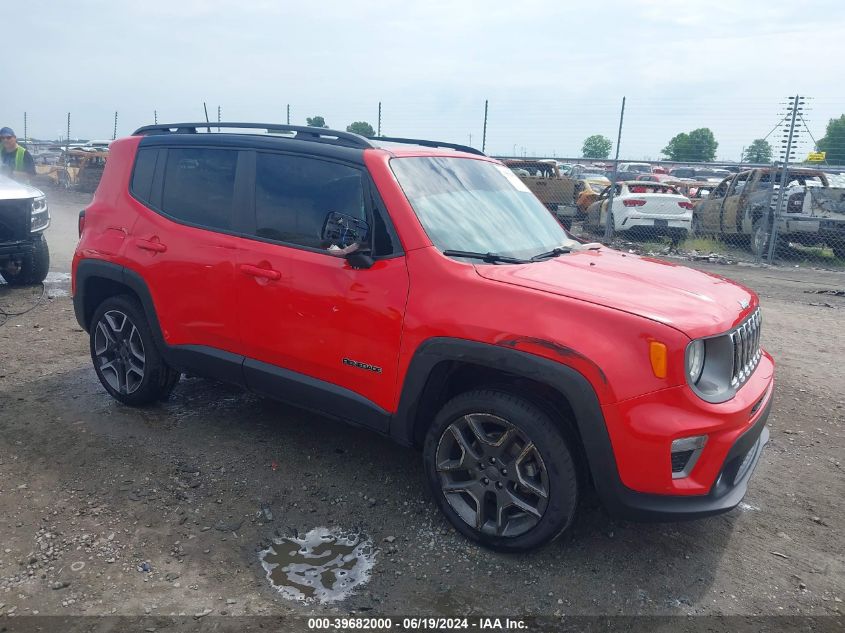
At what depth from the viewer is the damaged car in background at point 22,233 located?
7402 mm

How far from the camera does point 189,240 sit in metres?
4.02

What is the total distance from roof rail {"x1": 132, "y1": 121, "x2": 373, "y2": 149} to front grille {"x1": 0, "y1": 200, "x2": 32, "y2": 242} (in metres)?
3.78

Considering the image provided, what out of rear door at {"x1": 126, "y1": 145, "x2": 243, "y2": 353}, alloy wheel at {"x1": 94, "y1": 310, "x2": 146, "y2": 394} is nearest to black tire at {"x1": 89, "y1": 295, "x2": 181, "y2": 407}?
alloy wheel at {"x1": 94, "y1": 310, "x2": 146, "y2": 394}

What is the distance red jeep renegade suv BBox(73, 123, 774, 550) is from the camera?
2.73m

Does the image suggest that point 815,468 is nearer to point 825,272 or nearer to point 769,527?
point 769,527

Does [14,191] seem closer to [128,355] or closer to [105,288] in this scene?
[105,288]

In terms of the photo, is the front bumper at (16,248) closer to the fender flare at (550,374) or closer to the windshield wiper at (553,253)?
the fender flare at (550,374)

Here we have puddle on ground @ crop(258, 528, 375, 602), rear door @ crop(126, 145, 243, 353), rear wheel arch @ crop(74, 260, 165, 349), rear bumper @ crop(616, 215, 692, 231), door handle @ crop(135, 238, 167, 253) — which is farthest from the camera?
rear bumper @ crop(616, 215, 692, 231)

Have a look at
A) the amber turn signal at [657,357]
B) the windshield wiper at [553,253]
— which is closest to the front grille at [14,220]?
the windshield wiper at [553,253]

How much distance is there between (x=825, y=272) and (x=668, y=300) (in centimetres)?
1002

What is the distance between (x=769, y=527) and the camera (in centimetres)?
340

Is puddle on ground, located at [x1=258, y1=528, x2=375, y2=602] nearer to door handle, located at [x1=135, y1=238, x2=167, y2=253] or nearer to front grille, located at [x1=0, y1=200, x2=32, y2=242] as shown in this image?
door handle, located at [x1=135, y1=238, x2=167, y2=253]

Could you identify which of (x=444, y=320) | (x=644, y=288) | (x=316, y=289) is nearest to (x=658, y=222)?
(x=644, y=288)

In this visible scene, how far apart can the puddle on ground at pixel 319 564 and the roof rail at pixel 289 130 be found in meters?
2.02
